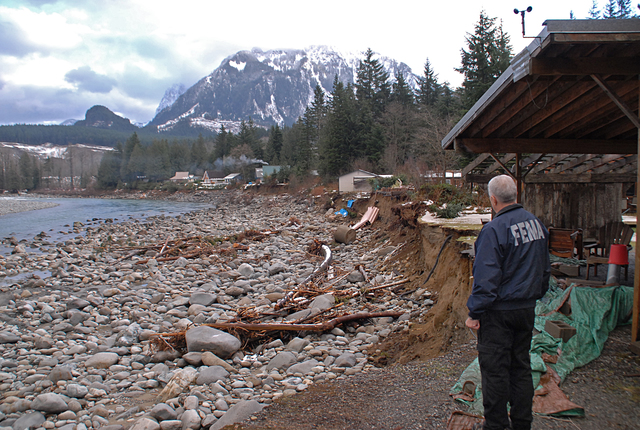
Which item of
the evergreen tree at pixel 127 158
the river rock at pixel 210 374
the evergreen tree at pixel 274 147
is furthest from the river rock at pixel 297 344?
the evergreen tree at pixel 127 158

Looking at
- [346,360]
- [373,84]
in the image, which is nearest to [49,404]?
[346,360]

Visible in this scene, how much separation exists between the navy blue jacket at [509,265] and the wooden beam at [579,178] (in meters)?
7.88

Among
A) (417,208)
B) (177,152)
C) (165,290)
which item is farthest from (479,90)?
(177,152)

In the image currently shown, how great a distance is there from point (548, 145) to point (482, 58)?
24579 millimetres

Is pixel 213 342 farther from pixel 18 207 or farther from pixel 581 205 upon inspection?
pixel 18 207

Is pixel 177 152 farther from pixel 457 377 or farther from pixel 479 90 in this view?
pixel 457 377

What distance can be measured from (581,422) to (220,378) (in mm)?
4323

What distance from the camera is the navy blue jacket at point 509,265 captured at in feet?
9.40

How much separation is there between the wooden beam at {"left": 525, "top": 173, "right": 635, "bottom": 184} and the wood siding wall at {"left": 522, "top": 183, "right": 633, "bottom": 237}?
169 millimetres

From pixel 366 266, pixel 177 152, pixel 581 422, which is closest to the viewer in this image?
pixel 581 422

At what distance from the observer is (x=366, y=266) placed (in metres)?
12.1

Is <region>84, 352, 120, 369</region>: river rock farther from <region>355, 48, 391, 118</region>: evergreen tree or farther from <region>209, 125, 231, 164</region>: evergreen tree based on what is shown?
<region>209, 125, 231, 164</region>: evergreen tree

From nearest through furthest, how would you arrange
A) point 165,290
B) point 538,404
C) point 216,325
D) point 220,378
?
point 538,404 → point 220,378 → point 216,325 → point 165,290

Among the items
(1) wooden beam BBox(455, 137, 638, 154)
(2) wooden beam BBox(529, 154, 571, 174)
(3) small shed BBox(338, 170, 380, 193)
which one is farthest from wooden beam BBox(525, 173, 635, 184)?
(3) small shed BBox(338, 170, 380, 193)
